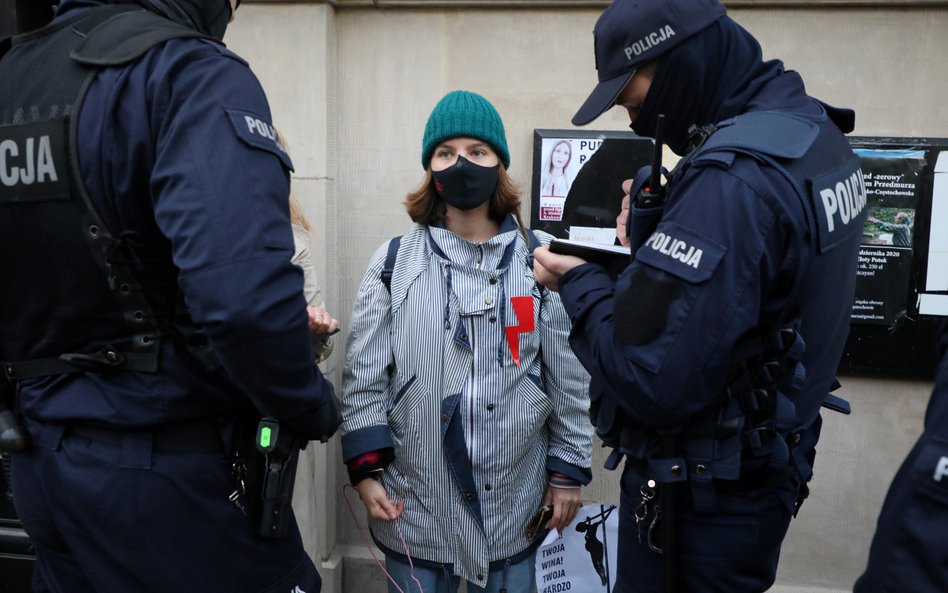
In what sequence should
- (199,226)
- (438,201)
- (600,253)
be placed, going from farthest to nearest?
(438,201), (600,253), (199,226)

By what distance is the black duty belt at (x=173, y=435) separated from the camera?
1668mm

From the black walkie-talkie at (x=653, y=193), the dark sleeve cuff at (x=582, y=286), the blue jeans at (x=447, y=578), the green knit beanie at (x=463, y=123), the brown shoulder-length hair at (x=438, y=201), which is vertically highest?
the green knit beanie at (x=463, y=123)

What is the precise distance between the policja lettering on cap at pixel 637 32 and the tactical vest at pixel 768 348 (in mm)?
243

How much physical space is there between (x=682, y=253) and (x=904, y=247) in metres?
1.87

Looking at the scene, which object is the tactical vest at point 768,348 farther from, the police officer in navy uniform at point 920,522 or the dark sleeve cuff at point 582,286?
the police officer in navy uniform at point 920,522

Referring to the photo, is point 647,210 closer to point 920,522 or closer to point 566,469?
point 920,522

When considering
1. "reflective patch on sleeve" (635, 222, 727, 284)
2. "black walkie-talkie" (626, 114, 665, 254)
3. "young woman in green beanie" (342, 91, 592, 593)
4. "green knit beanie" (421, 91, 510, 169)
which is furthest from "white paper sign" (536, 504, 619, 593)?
"green knit beanie" (421, 91, 510, 169)

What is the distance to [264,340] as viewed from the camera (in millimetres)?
1570

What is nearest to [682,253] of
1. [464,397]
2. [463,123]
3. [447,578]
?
[464,397]

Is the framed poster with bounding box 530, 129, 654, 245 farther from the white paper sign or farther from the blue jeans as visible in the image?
the blue jeans

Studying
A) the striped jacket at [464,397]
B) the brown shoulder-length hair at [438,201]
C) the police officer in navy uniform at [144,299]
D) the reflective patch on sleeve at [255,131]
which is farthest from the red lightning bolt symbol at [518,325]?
the reflective patch on sleeve at [255,131]

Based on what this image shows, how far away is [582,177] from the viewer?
3.10 meters

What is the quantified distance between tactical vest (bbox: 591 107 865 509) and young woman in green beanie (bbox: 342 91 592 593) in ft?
2.39

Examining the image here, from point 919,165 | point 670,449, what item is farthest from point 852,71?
point 670,449
